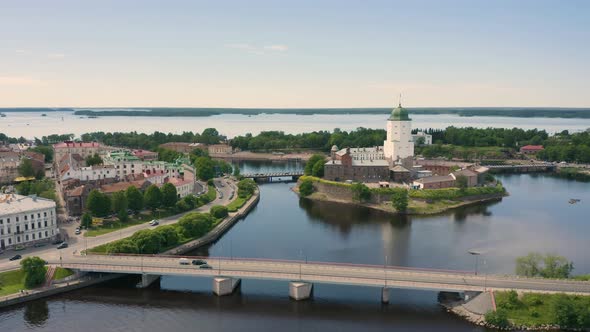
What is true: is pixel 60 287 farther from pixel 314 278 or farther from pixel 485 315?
pixel 485 315

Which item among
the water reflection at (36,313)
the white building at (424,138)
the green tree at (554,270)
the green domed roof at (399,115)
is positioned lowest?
the water reflection at (36,313)

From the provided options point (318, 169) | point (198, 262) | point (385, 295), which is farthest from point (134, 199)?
point (318, 169)

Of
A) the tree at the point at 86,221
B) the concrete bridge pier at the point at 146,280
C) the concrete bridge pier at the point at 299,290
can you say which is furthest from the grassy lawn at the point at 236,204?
the concrete bridge pier at the point at 299,290

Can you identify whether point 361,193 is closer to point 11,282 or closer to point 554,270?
point 554,270

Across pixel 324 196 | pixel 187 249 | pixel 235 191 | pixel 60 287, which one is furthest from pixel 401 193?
pixel 60 287

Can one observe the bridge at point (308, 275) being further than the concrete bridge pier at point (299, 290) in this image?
No

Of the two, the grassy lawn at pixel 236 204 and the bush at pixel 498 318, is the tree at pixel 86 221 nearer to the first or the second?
the grassy lawn at pixel 236 204
